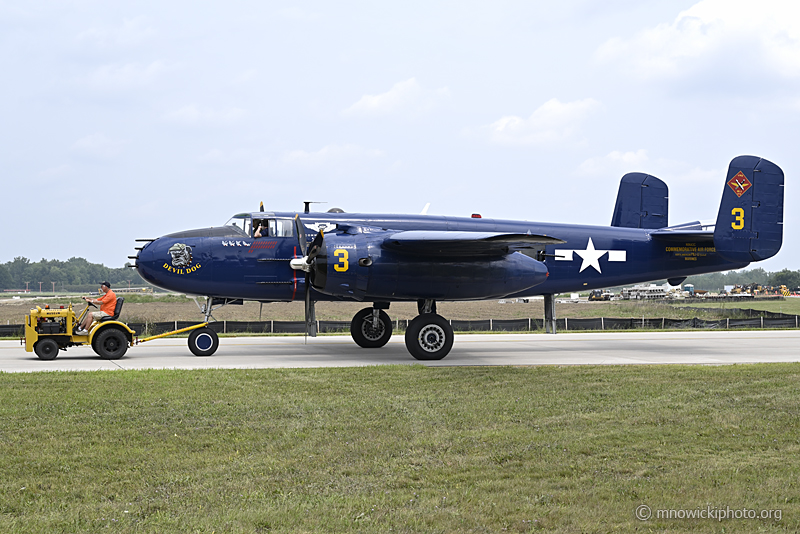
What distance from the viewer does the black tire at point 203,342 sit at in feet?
60.7

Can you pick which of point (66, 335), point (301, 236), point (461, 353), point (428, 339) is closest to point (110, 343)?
point (66, 335)

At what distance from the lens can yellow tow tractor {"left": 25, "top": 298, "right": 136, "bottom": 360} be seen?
17.3 meters

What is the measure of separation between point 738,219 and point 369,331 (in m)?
11.9

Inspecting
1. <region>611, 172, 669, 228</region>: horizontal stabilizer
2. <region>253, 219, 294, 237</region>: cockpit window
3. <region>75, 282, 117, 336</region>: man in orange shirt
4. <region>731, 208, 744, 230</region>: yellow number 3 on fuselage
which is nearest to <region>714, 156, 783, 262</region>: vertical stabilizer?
<region>731, 208, 744, 230</region>: yellow number 3 on fuselage

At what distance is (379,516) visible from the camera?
5582 millimetres

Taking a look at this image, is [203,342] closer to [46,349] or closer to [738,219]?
[46,349]

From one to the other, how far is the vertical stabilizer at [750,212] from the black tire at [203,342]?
50.6 ft

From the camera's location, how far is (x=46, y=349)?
17234mm

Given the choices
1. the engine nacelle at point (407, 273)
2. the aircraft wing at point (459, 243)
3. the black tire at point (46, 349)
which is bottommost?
the black tire at point (46, 349)

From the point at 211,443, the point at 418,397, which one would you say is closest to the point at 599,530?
the point at 211,443

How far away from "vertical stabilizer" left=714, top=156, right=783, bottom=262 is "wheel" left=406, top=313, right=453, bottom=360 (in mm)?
9880

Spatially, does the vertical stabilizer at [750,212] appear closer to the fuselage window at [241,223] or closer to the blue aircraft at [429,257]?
the blue aircraft at [429,257]

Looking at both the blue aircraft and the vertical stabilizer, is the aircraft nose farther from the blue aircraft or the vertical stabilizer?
the vertical stabilizer

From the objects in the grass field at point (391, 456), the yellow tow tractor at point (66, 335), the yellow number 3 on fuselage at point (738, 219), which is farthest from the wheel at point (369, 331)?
the yellow number 3 on fuselage at point (738, 219)
